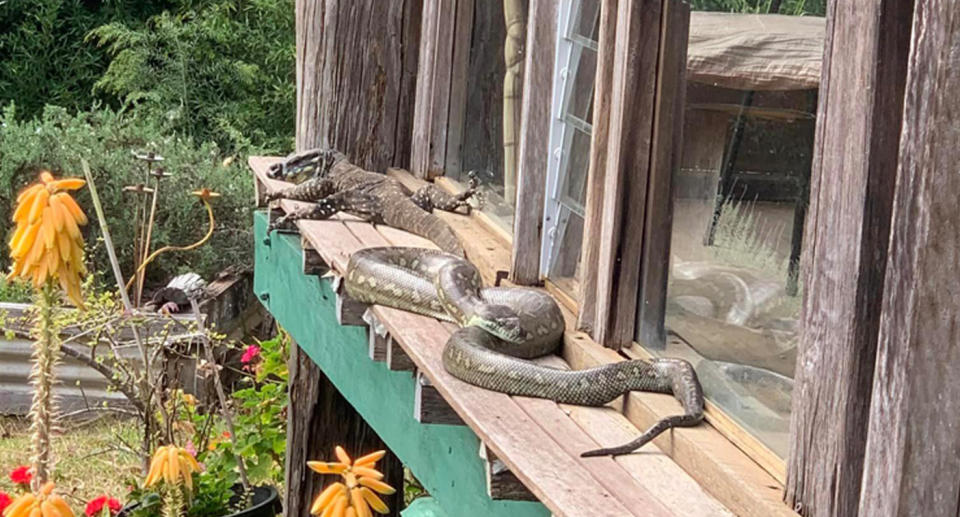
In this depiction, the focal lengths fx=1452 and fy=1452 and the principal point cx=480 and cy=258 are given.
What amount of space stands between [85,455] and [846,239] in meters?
6.15

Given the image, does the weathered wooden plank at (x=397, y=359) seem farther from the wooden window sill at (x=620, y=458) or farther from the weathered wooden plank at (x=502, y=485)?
the weathered wooden plank at (x=502, y=485)

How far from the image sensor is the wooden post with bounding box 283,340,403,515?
629cm

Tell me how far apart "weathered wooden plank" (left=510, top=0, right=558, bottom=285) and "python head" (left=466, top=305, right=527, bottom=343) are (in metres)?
0.52

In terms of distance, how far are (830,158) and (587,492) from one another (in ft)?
2.55

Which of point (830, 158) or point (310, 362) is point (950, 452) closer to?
point (830, 158)

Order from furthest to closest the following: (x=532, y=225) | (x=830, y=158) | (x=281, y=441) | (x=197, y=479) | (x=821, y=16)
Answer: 1. (x=281, y=441)
2. (x=197, y=479)
3. (x=532, y=225)
4. (x=821, y=16)
5. (x=830, y=158)

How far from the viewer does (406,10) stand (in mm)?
5824

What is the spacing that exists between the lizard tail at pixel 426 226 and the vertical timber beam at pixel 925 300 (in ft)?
8.72

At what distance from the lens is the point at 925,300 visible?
206 centimetres

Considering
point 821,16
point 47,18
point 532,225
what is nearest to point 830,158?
point 821,16

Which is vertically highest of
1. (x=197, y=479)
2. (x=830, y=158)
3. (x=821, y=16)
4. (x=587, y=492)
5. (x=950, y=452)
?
(x=821, y=16)

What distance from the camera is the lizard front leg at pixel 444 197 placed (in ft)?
16.9

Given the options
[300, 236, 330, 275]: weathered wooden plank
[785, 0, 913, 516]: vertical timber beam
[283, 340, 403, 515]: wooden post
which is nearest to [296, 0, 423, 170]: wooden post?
[300, 236, 330, 275]: weathered wooden plank

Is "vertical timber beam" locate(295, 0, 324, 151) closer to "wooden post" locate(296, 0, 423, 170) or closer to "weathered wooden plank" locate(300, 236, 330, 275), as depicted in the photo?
"wooden post" locate(296, 0, 423, 170)
